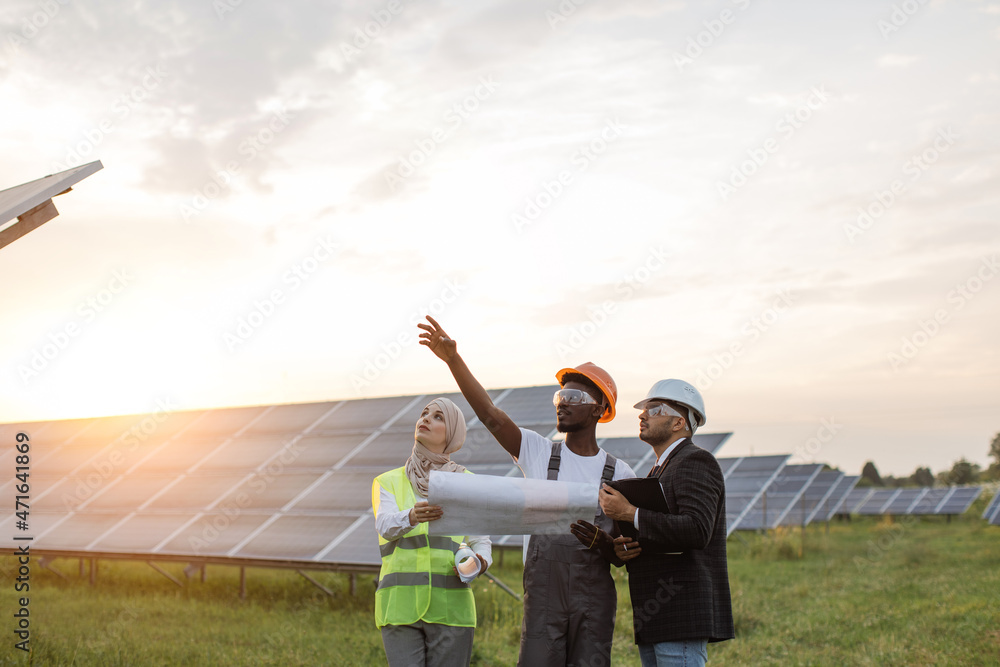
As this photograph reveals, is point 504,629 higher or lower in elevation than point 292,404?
lower

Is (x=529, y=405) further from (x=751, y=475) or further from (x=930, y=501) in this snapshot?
(x=930, y=501)

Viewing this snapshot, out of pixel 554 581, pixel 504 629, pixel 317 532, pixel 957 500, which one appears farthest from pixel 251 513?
pixel 957 500

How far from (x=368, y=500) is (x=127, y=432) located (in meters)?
8.35

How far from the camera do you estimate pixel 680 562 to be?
12.8ft

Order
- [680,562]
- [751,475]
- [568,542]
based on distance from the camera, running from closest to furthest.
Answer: [680,562] < [568,542] < [751,475]

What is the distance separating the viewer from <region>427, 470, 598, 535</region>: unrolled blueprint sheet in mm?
3441

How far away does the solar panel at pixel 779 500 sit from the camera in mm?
27734

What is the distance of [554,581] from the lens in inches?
157

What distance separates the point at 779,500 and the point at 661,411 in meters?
27.9

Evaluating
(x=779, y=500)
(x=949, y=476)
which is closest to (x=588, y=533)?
(x=779, y=500)

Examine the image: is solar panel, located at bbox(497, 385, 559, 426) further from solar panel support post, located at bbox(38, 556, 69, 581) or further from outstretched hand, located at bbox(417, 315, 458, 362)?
outstretched hand, located at bbox(417, 315, 458, 362)

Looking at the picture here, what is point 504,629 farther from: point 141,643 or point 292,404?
point 292,404

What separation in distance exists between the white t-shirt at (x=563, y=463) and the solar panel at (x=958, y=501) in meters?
45.0

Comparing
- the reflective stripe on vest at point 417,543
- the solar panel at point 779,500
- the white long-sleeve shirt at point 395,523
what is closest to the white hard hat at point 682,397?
the white long-sleeve shirt at point 395,523
